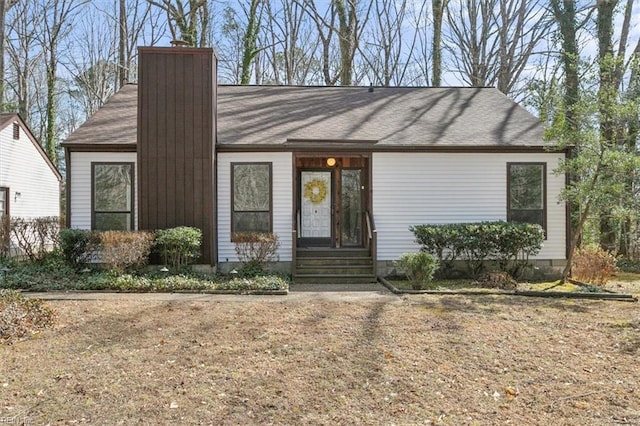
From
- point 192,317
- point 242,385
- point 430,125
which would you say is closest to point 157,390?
point 242,385

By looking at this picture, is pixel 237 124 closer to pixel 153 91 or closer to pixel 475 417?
pixel 153 91

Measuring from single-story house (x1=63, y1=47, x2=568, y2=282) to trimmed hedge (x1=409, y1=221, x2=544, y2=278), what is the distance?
27.3 inches

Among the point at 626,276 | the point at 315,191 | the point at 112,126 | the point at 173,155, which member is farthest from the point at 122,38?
the point at 626,276

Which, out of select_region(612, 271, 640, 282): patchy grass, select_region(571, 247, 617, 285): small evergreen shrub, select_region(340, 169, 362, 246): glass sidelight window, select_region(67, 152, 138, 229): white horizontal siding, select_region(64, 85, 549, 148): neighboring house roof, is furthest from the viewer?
select_region(340, 169, 362, 246): glass sidelight window

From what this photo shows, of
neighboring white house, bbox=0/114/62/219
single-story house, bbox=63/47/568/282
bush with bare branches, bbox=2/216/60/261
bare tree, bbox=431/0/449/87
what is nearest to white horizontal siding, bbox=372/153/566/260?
single-story house, bbox=63/47/568/282

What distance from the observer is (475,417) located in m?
3.55

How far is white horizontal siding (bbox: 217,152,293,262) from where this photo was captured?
10.6m

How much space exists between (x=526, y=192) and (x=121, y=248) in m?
9.02

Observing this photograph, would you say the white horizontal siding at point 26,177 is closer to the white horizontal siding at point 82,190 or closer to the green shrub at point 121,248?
the white horizontal siding at point 82,190

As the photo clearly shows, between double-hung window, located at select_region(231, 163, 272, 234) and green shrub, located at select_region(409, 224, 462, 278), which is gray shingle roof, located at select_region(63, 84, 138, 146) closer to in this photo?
double-hung window, located at select_region(231, 163, 272, 234)

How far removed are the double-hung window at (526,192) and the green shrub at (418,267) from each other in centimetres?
321

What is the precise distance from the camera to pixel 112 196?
10570mm

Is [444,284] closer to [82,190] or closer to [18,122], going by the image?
[82,190]

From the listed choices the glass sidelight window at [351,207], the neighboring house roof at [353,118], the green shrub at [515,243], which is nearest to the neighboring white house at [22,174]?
the neighboring house roof at [353,118]
